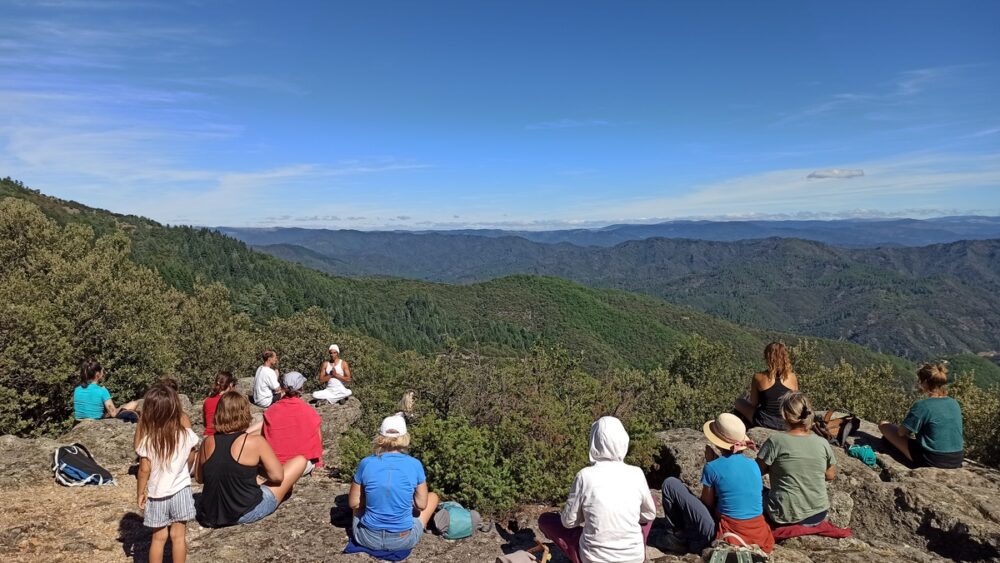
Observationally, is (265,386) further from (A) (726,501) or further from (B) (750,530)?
(B) (750,530)

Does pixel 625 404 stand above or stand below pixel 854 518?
below

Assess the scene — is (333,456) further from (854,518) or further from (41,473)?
(854,518)

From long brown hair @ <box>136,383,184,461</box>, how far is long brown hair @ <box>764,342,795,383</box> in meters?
9.68

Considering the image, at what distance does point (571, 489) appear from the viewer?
16.7 ft

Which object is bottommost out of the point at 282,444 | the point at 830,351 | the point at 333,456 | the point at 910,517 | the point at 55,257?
the point at 830,351

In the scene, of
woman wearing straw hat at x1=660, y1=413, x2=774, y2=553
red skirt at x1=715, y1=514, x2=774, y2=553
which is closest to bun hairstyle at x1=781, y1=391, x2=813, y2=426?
woman wearing straw hat at x1=660, y1=413, x2=774, y2=553

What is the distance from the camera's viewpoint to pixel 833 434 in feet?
30.8

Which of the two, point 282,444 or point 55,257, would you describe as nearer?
point 282,444

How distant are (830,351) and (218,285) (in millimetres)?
203269

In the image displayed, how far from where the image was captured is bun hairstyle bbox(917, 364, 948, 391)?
8.15 metres

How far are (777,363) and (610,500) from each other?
6.13m

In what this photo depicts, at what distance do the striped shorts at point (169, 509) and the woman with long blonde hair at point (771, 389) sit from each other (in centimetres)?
950

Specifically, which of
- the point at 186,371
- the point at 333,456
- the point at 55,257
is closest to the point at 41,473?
the point at 333,456

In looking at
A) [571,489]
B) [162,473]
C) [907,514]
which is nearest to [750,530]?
[571,489]
